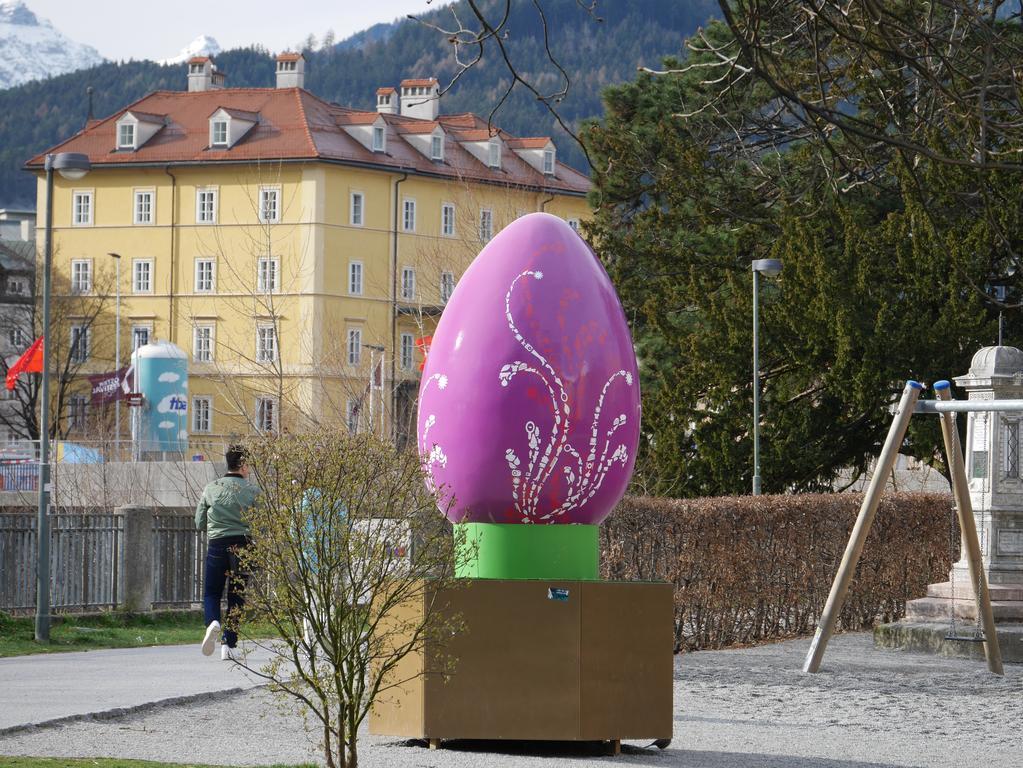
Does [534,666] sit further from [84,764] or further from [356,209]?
[356,209]

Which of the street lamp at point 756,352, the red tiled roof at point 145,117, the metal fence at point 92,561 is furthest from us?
the red tiled roof at point 145,117

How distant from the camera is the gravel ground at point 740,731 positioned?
10305mm

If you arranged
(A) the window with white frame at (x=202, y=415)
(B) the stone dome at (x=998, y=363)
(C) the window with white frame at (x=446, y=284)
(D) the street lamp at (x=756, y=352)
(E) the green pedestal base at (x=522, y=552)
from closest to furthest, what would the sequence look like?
(E) the green pedestal base at (x=522, y=552) < (B) the stone dome at (x=998, y=363) < (D) the street lamp at (x=756, y=352) < (C) the window with white frame at (x=446, y=284) < (A) the window with white frame at (x=202, y=415)

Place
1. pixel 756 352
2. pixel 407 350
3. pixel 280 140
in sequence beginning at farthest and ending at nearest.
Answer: pixel 280 140 → pixel 407 350 → pixel 756 352

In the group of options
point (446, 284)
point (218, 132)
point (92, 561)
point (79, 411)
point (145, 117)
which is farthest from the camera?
point (145, 117)

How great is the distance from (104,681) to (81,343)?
227ft

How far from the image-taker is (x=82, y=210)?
288 feet

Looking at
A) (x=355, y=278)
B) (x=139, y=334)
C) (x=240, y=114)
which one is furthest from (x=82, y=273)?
(x=355, y=278)

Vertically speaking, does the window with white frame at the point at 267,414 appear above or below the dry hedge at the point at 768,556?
above

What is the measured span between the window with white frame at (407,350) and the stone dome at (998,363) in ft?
198

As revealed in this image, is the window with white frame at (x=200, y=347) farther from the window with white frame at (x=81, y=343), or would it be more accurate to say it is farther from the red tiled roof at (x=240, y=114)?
the red tiled roof at (x=240, y=114)

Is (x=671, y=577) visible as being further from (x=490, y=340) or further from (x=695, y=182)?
(x=695, y=182)

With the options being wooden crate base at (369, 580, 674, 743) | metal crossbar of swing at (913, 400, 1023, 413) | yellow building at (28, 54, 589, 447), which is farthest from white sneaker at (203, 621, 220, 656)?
yellow building at (28, 54, 589, 447)

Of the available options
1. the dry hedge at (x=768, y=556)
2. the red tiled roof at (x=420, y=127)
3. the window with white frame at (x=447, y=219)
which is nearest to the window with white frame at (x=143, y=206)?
the red tiled roof at (x=420, y=127)
